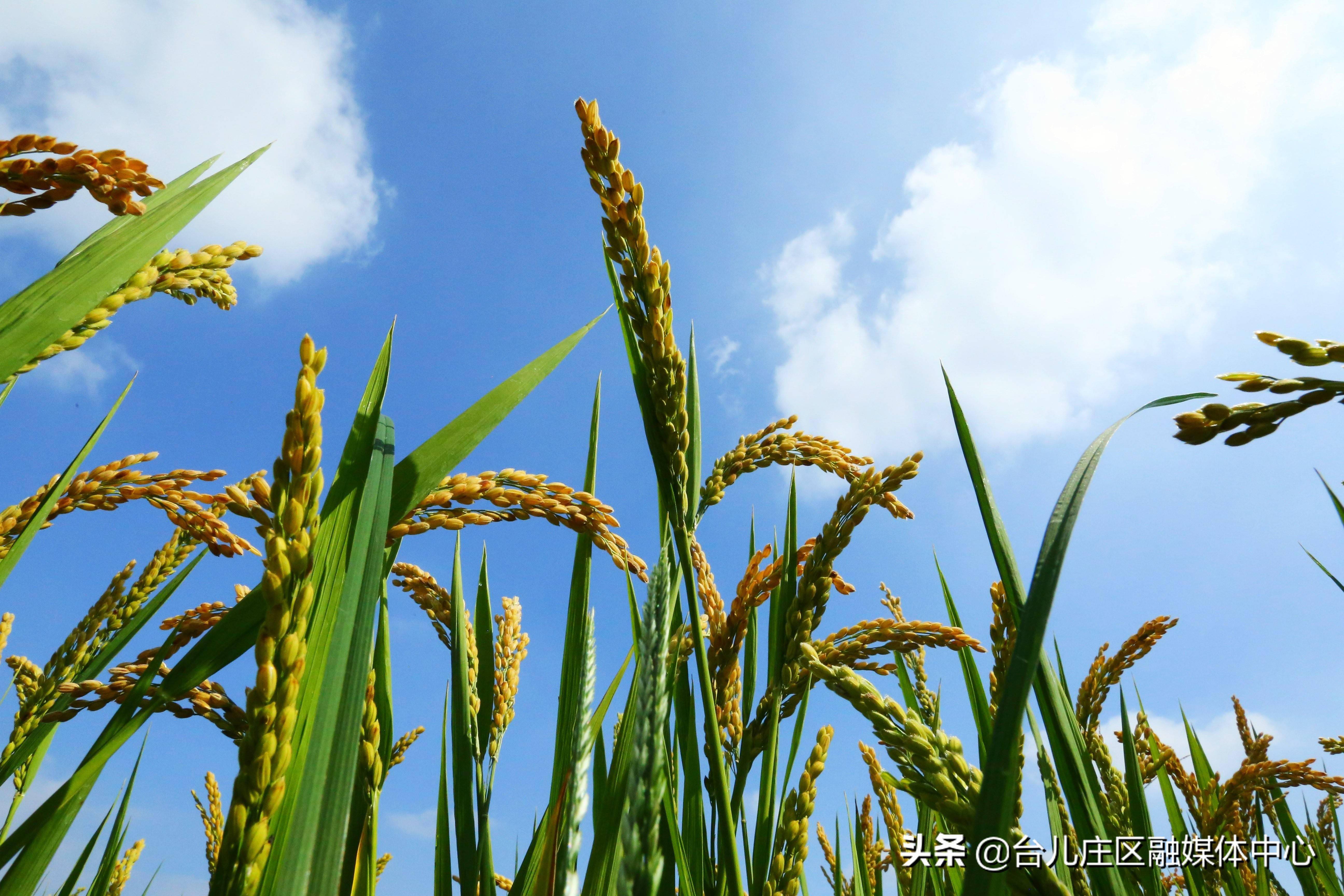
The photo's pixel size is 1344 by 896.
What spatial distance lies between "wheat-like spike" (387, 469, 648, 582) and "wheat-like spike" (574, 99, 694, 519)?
26 centimetres

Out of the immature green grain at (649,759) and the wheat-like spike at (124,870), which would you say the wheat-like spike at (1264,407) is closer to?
the immature green grain at (649,759)

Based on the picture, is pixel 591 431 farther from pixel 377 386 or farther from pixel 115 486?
pixel 115 486

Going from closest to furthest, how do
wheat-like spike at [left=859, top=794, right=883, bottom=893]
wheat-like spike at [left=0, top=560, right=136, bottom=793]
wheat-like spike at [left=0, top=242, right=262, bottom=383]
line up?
wheat-like spike at [left=0, top=242, right=262, bottom=383]
wheat-like spike at [left=0, top=560, right=136, bottom=793]
wheat-like spike at [left=859, top=794, right=883, bottom=893]

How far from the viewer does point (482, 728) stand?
5.31 feet

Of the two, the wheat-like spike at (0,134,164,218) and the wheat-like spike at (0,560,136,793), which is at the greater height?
the wheat-like spike at (0,134,164,218)

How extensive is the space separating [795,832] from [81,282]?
149cm

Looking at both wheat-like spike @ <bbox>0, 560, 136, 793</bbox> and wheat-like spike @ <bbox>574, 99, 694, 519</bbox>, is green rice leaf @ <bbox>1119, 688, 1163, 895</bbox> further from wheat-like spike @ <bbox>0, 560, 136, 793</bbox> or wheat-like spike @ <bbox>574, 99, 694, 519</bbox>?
wheat-like spike @ <bbox>0, 560, 136, 793</bbox>

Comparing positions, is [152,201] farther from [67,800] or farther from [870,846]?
[870,846]

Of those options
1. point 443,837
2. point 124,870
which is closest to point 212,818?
point 124,870

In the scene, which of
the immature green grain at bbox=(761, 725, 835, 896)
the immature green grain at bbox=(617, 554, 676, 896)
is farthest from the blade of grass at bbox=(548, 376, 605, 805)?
the immature green grain at bbox=(617, 554, 676, 896)

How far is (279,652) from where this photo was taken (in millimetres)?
688

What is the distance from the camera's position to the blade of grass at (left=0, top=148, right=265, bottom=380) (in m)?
0.91

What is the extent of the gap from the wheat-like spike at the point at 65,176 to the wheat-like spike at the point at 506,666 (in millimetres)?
1288

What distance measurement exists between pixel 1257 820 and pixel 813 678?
3.56m
